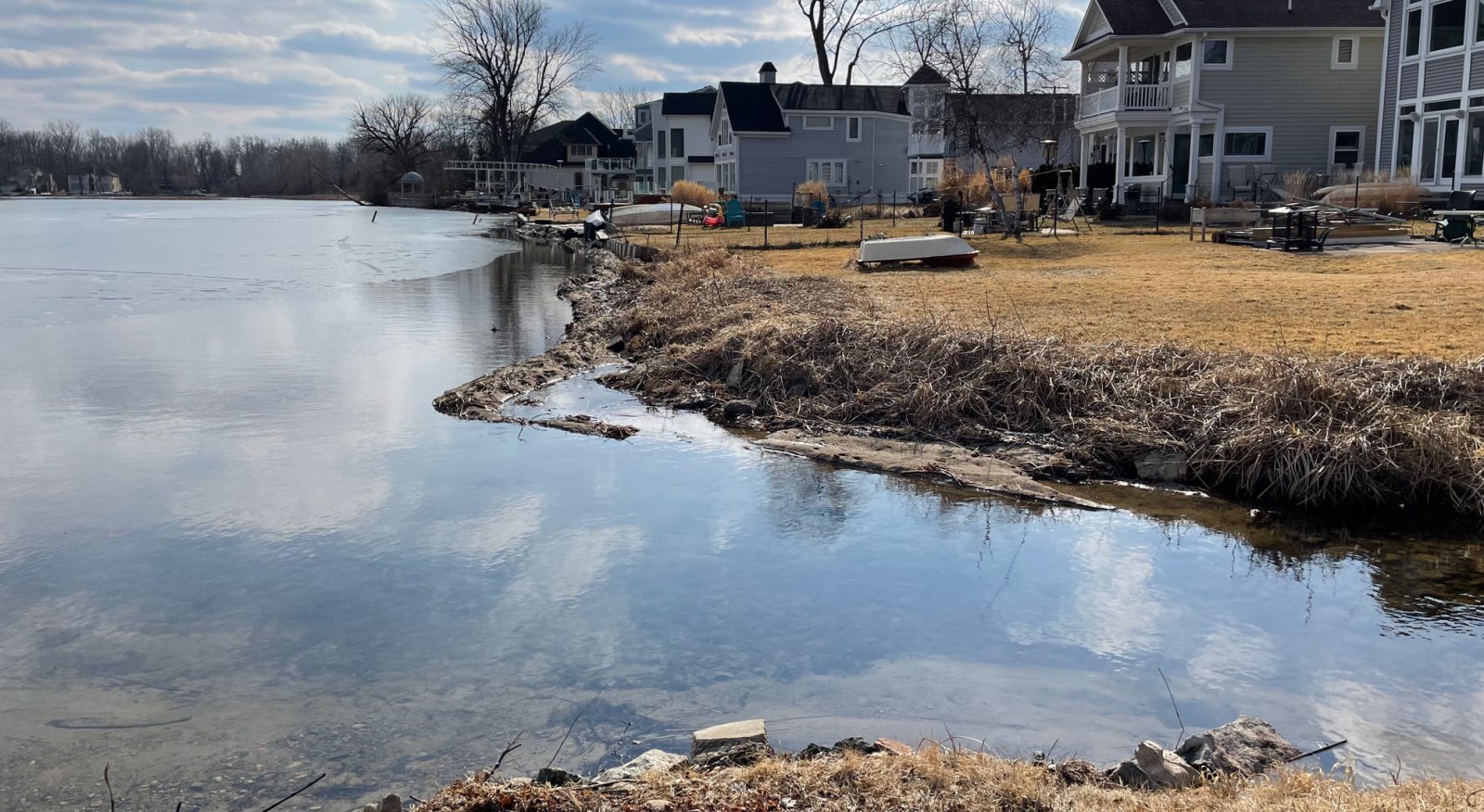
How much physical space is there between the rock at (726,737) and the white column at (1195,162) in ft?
115

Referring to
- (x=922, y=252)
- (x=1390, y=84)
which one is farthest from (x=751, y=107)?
(x=922, y=252)

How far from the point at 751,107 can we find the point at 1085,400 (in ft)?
162

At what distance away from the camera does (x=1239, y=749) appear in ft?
15.6

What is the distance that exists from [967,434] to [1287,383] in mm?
2742

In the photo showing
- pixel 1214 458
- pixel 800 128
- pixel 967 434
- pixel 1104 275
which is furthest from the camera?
pixel 800 128

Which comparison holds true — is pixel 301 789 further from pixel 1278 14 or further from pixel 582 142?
pixel 582 142

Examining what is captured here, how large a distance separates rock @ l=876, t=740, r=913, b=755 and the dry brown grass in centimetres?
11

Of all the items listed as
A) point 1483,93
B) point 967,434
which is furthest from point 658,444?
point 1483,93

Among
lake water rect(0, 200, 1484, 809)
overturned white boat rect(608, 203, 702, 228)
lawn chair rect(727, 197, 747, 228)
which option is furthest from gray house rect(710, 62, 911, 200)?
lake water rect(0, 200, 1484, 809)

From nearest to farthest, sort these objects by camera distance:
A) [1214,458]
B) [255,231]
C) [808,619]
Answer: [808,619]
[1214,458]
[255,231]

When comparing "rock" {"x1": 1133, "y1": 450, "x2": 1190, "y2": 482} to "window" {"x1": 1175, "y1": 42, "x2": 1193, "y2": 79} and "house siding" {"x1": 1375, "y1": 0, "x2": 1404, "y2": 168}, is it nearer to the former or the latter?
"house siding" {"x1": 1375, "y1": 0, "x2": 1404, "y2": 168}

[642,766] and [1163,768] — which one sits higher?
[1163,768]

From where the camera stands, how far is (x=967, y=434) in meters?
10.9

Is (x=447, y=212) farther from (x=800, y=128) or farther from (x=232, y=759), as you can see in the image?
(x=232, y=759)
